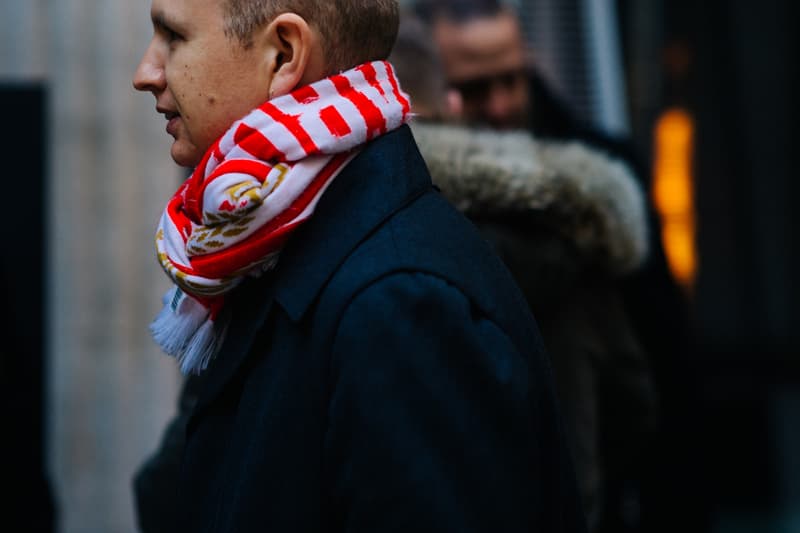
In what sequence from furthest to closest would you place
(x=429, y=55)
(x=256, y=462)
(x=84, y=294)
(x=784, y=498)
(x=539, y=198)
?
(x=784, y=498) < (x=84, y=294) < (x=429, y=55) < (x=539, y=198) < (x=256, y=462)

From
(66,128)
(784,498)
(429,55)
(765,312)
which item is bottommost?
(784,498)

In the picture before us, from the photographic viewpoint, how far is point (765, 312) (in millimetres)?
5926

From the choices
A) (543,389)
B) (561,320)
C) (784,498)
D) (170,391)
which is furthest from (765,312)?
(543,389)

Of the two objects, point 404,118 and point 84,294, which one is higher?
point 404,118

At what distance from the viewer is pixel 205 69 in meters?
1.43

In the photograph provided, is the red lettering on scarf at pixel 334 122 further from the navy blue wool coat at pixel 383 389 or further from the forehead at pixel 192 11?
the forehead at pixel 192 11

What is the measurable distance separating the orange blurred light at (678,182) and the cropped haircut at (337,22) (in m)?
4.58

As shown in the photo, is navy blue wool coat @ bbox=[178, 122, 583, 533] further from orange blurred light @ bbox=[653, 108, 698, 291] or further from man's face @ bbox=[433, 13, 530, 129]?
orange blurred light @ bbox=[653, 108, 698, 291]

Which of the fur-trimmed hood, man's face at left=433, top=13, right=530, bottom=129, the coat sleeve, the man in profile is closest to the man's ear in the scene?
the man in profile

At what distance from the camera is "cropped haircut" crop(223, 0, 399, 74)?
1399mm

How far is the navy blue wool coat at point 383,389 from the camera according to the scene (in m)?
1.21

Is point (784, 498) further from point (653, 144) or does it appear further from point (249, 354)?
point (249, 354)

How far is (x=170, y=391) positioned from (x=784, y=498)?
3560 mm

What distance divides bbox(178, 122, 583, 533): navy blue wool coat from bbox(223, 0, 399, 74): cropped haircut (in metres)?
0.13
